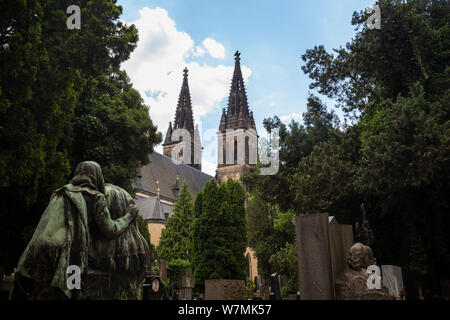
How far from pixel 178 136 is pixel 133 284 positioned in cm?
7388

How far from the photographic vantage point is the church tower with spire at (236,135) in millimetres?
74062

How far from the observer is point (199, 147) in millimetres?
85188

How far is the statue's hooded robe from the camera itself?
4441 millimetres

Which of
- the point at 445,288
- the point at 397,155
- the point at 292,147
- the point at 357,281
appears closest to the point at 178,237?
the point at 292,147

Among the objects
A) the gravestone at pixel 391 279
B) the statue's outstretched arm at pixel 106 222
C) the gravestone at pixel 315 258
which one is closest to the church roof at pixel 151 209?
the gravestone at pixel 391 279

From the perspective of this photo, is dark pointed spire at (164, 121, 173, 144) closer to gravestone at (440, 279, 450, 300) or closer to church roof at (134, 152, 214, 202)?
church roof at (134, 152, 214, 202)

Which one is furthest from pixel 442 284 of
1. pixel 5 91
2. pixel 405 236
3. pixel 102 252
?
pixel 5 91

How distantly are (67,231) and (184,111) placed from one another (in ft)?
259

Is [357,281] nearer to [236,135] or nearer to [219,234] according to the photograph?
[219,234]

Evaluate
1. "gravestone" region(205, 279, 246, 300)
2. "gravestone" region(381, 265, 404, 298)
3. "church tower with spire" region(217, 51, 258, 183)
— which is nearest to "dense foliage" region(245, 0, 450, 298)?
"gravestone" region(381, 265, 404, 298)

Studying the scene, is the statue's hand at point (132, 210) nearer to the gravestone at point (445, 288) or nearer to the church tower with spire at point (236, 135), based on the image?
the gravestone at point (445, 288)

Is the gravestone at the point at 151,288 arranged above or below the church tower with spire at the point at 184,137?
below

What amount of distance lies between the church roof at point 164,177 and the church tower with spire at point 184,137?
6306mm
